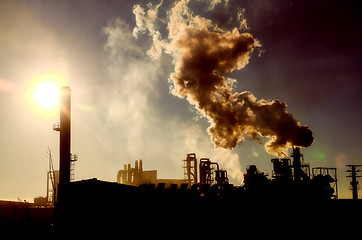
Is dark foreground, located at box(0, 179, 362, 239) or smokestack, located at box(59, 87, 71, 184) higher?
smokestack, located at box(59, 87, 71, 184)

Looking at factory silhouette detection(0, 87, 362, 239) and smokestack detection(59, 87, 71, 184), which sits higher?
smokestack detection(59, 87, 71, 184)

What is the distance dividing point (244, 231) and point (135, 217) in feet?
23.2

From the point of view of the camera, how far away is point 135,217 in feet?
55.8

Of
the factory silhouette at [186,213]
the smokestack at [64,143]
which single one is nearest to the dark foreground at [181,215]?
the factory silhouette at [186,213]

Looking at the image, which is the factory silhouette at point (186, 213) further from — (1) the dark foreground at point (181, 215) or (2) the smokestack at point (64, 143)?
(2) the smokestack at point (64, 143)

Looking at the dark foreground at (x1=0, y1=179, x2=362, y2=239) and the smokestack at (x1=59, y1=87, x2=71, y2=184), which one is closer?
the dark foreground at (x1=0, y1=179, x2=362, y2=239)

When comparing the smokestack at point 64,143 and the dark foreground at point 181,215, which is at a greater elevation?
the smokestack at point 64,143

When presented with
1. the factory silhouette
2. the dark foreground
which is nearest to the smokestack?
the factory silhouette

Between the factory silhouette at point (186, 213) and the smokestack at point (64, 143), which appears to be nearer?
the factory silhouette at point (186, 213)

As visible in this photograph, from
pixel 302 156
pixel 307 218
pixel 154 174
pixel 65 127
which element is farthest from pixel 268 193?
pixel 154 174

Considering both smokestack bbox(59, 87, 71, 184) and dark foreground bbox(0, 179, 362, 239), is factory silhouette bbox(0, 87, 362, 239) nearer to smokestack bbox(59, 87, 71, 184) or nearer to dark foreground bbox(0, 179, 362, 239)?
dark foreground bbox(0, 179, 362, 239)

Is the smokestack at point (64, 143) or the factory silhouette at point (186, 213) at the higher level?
the smokestack at point (64, 143)

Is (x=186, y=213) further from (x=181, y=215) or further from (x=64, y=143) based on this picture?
(x=64, y=143)

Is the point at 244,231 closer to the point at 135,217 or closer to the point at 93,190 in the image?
the point at 135,217
